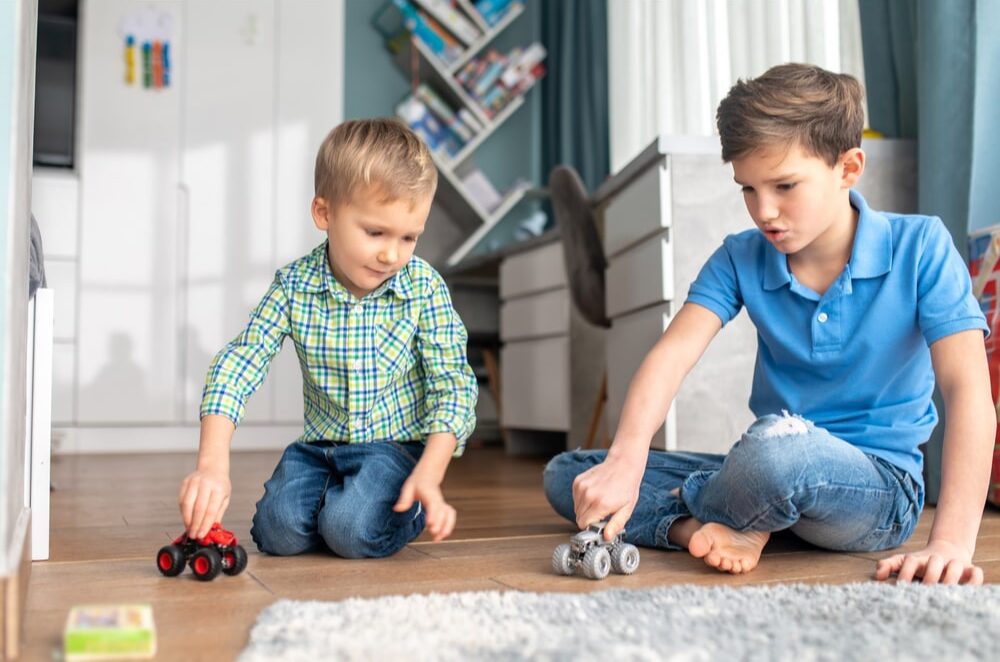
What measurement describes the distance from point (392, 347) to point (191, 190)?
261cm

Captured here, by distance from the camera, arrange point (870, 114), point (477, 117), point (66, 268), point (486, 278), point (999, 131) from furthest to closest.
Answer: point (477, 117) < point (486, 278) < point (66, 268) < point (870, 114) < point (999, 131)

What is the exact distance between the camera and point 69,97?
3607 millimetres

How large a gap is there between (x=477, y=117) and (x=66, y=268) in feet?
6.06

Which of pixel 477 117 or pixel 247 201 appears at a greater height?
pixel 477 117

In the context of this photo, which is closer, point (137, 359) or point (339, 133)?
point (339, 133)

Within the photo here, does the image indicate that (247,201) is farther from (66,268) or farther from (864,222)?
(864,222)

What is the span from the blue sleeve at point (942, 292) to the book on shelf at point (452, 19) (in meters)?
3.39

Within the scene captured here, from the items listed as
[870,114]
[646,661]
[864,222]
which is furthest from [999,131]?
[646,661]

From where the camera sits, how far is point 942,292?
48.0 inches

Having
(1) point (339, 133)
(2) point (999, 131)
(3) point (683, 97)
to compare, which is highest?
(3) point (683, 97)

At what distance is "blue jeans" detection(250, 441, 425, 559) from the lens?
127 cm

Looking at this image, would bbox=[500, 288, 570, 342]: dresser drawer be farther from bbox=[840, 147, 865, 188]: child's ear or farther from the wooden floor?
bbox=[840, 147, 865, 188]: child's ear

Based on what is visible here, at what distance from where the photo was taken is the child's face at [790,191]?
120 cm

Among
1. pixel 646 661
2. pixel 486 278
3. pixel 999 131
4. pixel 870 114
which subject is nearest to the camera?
pixel 646 661
